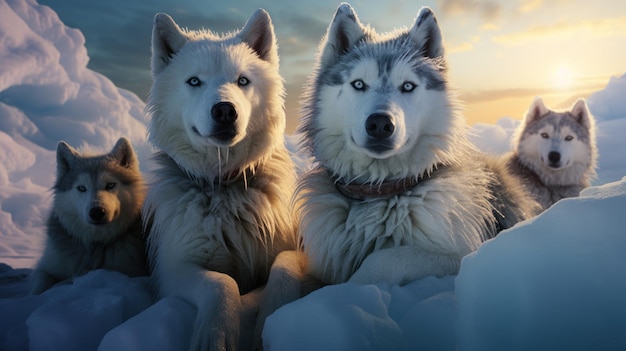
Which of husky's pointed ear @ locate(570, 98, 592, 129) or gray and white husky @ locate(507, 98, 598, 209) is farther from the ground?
husky's pointed ear @ locate(570, 98, 592, 129)

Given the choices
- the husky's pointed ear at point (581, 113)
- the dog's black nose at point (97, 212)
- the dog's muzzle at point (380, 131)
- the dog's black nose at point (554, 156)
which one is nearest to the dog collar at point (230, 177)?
the dog's muzzle at point (380, 131)

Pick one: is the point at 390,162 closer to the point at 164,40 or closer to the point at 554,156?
the point at 164,40

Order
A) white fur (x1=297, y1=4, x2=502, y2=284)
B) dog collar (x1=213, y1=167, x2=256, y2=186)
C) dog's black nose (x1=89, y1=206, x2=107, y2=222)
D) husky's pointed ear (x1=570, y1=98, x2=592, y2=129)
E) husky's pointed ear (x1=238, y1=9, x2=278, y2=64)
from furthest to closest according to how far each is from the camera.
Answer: husky's pointed ear (x1=570, y1=98, x2=592, y2=129)
dog's black nose (x1=89, y1=206, x2=107, y2=222)
husky's pointed ear (x1=238, y1=9, x2=278, y2=64)
dog collar (x1=213, y1=167, x2=256, y2=186)
white fur (x1=297, y1=4, x2=502, y2=284)

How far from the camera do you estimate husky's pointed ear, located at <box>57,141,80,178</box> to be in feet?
16.7

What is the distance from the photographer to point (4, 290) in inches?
225

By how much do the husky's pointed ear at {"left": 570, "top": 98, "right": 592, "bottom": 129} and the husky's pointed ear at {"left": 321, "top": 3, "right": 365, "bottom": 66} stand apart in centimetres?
591

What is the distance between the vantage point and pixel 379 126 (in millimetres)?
2881

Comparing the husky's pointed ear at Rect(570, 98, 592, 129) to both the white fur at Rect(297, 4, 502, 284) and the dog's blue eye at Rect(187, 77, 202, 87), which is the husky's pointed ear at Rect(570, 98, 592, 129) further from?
the dog's blue eye at Rect(187, 77, 202, 87)

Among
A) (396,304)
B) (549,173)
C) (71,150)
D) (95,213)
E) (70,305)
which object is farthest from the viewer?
(549,173)

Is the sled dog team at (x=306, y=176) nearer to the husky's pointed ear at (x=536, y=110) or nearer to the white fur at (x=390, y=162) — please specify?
the white fur at (x=390, y=162)

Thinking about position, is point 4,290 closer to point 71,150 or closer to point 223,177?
point 71,150

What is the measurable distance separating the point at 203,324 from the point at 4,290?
424 centimetres

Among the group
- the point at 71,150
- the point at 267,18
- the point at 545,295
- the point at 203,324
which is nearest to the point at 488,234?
the point at 545,295

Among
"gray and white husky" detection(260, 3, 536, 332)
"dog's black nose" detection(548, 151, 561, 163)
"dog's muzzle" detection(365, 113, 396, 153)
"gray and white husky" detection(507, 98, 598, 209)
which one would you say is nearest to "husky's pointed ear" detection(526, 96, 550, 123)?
"gray and white husky" detection(507, 98, 598, 209)
